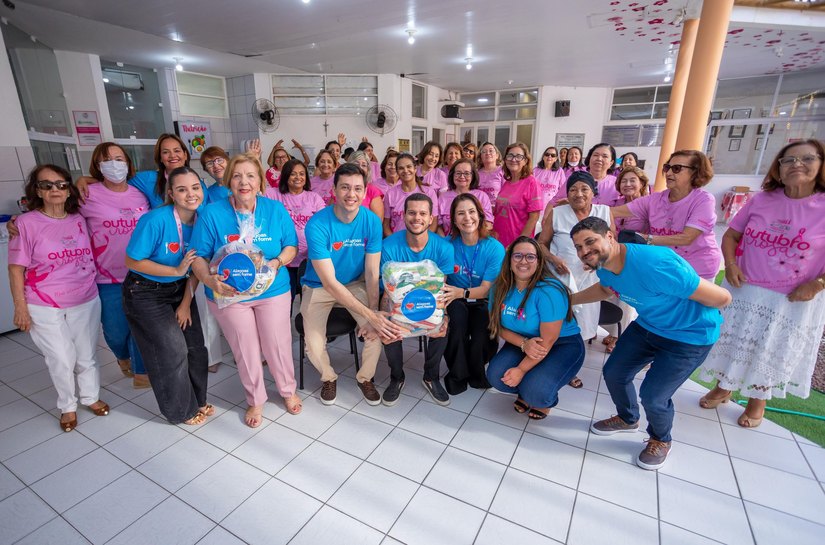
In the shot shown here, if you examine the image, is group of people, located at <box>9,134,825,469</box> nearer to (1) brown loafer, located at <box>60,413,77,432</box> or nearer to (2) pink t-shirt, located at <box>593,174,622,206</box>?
(1) brown loafer, located at <box>60,413,77,432</box>

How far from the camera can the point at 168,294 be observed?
2150 millimetres

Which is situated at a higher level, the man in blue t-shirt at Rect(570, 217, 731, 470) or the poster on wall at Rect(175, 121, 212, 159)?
the poster on wall at Rect(175, 121, 212, 159)

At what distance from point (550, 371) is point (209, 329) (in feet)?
7.69

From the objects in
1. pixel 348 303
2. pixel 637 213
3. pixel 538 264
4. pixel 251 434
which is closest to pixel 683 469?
pixel 538 264

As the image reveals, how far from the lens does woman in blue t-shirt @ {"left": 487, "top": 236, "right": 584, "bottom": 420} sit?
218 cm

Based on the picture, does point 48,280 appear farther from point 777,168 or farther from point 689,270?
point 777,168

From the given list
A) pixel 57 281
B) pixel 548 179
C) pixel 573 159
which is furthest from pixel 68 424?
pixel 573 159

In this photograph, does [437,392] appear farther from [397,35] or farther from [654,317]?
[397,35]

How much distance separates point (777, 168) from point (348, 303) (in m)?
2.40

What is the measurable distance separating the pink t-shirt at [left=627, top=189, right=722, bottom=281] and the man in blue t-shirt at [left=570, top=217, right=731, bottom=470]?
649mm

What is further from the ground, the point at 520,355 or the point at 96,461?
the point at 520,355

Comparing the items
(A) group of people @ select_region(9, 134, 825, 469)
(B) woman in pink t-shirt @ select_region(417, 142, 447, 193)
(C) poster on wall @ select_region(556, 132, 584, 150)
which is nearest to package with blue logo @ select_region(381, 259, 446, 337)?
(A) group of people @ select_region(9, 134, 825, 469)

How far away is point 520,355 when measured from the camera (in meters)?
2.38

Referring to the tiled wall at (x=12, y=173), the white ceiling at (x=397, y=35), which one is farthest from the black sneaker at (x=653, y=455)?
the tiled wall at (x=12, y=173)
